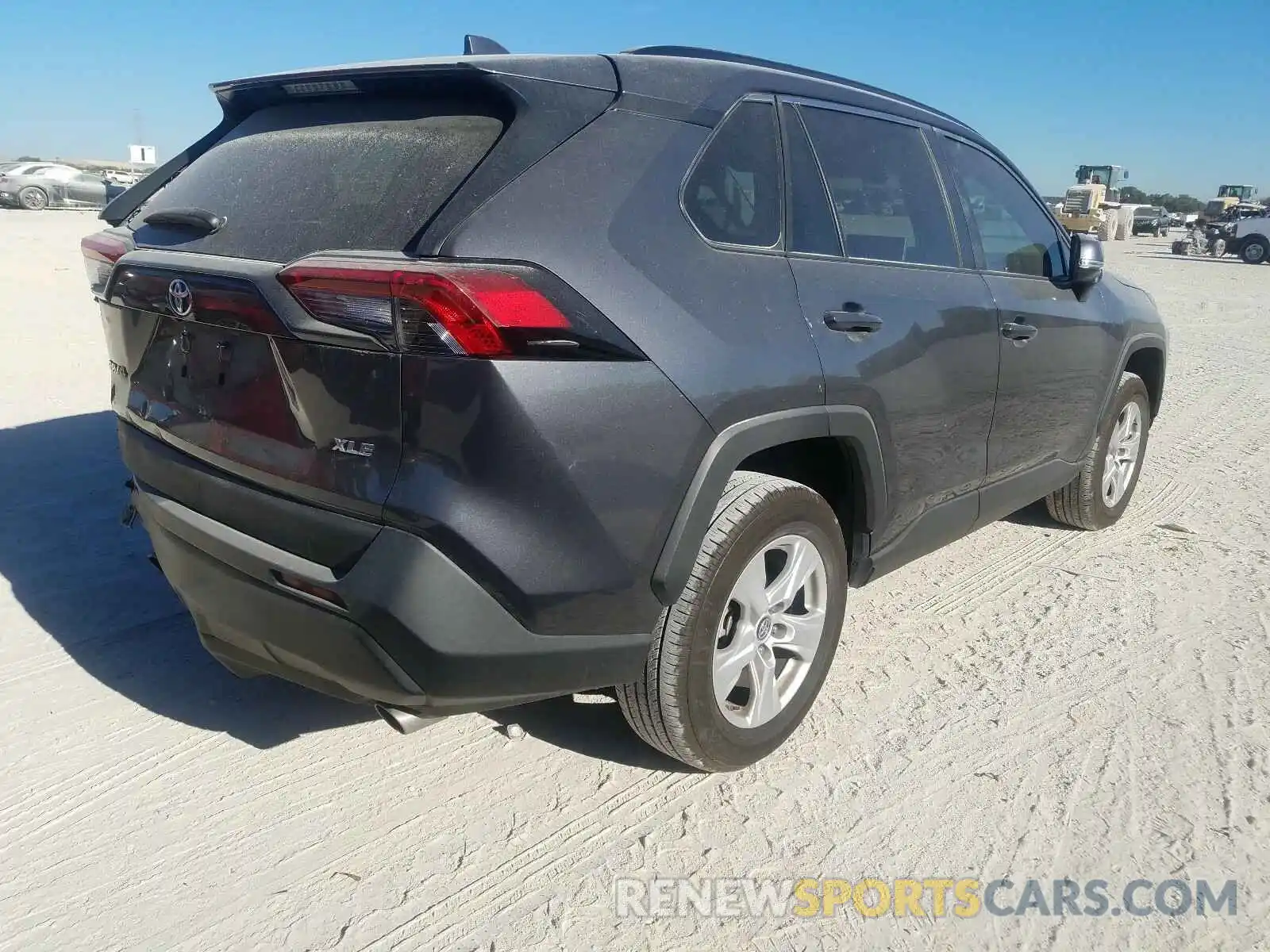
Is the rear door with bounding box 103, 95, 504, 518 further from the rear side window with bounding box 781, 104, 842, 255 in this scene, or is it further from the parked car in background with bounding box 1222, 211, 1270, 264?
the parked car in background with bounding box 1222, 211, 1270, 264

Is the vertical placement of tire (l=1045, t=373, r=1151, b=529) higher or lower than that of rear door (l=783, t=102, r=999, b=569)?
lower

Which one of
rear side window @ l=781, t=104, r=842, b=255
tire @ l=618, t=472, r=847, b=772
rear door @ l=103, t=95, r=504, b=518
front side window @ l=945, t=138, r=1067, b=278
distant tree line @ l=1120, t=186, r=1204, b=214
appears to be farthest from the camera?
distant tree line @ l=1120, t=186, r=1204, b=214

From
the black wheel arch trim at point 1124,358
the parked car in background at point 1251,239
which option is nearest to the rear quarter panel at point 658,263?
the black wheel arch trim at point 1124,358

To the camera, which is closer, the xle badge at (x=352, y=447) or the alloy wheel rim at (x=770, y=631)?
the xle badge at (x=352, y=447)

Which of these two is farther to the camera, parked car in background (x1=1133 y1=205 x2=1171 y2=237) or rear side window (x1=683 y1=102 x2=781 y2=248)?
parked car in background (x1=1133 y1=205 x2=1171 y2=237)

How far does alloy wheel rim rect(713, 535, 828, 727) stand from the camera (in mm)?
2674

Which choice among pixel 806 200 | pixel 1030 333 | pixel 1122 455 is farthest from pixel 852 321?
pixel 1122 455

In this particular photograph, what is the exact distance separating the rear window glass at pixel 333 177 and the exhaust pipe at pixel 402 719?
1.07 metres

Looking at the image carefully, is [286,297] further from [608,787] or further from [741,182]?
[608,787]

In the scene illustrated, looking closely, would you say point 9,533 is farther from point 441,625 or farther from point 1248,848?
point 1248,848

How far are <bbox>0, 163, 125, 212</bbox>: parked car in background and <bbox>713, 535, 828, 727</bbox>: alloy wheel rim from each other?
3198 centimetres

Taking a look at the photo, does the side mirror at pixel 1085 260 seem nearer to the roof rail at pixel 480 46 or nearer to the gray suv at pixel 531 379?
the gray suv at pixel 531 379

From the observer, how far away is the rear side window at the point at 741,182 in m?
2.50

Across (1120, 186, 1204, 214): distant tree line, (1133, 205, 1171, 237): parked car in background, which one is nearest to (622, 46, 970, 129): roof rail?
(1133, 205, 1171, 237): parked car in background
